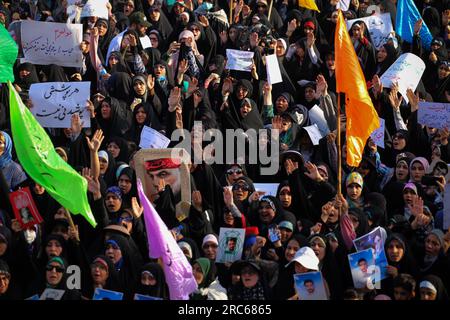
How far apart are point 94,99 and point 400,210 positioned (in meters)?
3.30

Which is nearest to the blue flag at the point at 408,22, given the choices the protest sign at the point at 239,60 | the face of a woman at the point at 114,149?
the protest sign at the point at 239,60

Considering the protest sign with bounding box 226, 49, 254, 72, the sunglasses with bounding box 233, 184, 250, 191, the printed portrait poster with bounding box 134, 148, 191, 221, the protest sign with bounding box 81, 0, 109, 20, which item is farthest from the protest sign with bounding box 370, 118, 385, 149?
the protest sign with bounding box 81, 0, 109, 20

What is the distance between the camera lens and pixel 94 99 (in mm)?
14070

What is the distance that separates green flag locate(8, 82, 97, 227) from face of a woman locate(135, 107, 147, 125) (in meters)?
2.66

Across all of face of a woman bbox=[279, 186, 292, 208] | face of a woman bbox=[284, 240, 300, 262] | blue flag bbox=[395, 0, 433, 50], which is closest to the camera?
face of a woman bbox=[284, 240, 300, 262]

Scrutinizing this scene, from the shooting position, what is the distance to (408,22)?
15883 millimetres

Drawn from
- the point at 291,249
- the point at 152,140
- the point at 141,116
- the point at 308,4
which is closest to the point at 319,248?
the point at 291,249

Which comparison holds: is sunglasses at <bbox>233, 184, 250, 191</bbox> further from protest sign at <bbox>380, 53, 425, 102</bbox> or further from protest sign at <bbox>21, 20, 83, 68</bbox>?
protest sign at <bbox>21, 20, 83, 68</bbox>

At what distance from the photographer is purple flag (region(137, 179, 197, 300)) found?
10594 millimetres

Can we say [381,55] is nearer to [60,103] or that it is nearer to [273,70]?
[273,70]

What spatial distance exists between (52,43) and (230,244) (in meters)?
4.00

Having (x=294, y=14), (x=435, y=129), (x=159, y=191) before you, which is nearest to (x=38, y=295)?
(x=159, y=191)

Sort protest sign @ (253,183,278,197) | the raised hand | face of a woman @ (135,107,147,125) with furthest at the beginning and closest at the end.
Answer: face of a woman @ (135,107,147,125) → protest sign @ (253,183,278,197) → the raised hand

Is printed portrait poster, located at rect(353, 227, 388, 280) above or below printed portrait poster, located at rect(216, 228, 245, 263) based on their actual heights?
above
